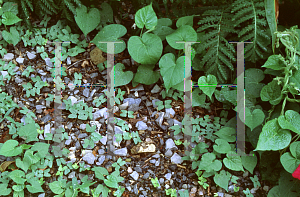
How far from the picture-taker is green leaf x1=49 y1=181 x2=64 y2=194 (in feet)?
4.99

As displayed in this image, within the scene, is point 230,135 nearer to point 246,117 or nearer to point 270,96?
point 246,117

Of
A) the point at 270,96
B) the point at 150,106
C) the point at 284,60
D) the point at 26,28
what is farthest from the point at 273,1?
the point at 26,28

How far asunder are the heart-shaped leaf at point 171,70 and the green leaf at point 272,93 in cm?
51

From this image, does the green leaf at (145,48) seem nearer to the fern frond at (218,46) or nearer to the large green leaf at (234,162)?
the fern frond at (218,46)

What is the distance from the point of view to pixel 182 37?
1.64 metres

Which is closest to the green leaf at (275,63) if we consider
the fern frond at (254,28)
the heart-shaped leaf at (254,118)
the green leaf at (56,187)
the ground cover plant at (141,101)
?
the ground cover plant at (141,101)

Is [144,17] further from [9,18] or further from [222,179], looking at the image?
[222,179]

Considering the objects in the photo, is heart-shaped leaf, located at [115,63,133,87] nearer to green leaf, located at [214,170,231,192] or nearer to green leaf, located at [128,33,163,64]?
green leaf, located at [128,33,163,64]

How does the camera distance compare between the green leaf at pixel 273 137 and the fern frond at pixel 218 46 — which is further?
the fern frond at pixel 218 46

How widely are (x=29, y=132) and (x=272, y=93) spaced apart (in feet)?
5.10

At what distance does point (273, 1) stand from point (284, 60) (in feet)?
1.43

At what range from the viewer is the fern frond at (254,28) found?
163 centimetres

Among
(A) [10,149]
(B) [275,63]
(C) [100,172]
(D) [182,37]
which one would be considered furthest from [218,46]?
(A) [10,149]

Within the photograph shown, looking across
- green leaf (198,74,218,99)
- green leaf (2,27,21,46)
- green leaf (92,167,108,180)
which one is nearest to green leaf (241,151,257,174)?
green leaf (198,74,218,99)
